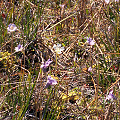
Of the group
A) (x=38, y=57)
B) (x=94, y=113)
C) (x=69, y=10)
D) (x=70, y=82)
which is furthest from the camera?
(x=69, y=10)

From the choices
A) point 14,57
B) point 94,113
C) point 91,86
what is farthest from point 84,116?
point 14,57

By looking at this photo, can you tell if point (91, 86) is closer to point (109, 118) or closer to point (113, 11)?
point (109, 118)

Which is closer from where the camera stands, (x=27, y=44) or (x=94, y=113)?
(x=94, y=113)

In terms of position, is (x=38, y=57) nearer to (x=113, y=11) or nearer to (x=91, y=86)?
(x=91, y=86)

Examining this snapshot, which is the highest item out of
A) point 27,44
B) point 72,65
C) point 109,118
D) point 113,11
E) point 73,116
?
point 113,11

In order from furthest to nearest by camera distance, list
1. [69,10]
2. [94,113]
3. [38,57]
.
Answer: [69,10], [38,57], [94,113]

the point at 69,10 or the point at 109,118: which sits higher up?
the point at 69,10
